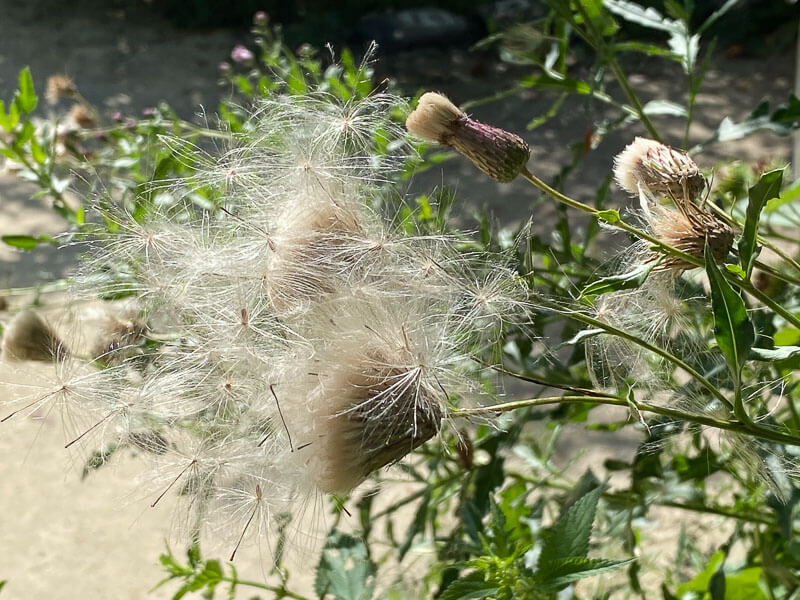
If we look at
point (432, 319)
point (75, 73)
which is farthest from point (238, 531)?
point (75, 73)

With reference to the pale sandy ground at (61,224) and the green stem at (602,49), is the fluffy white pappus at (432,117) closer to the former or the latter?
the pale sandy ground at (61,224)

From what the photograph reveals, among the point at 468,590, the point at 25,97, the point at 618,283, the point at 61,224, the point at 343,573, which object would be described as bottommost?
the point at 61,224

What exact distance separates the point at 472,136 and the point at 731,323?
300 mm

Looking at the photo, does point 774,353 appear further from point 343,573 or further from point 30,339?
point 30,339

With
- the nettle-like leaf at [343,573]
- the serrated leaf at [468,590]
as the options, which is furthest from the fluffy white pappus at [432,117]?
the nettle-like leaf at [343,573]

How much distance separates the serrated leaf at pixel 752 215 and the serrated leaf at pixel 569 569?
28 centimetres

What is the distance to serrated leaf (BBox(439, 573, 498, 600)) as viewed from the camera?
78cm

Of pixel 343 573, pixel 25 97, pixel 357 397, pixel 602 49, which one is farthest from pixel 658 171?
pixel 25 97

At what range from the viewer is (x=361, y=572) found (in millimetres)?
1099

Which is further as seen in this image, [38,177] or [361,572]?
[38,177]

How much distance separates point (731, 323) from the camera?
0.64 meters

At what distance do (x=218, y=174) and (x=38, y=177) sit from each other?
70cm

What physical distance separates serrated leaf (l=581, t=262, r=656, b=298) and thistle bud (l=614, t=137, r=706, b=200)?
3.2 inches

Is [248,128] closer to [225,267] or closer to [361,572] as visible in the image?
[225,267]
